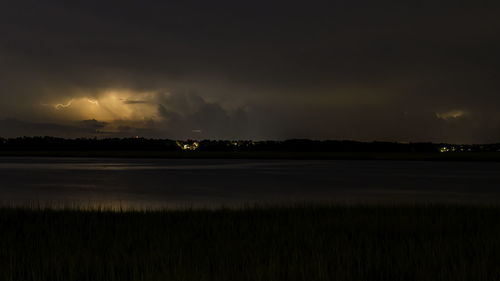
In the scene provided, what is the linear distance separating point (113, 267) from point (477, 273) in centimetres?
673

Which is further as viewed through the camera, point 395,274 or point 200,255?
point 200,255

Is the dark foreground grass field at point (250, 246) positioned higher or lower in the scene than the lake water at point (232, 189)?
higher

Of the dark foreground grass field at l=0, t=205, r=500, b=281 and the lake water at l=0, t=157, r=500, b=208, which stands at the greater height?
the dark foreground grass field at l=0, t=205, r=500, b=281

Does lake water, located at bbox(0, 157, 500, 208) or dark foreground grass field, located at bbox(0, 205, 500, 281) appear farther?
lake water, located at bbox(0, 157, 500, 208)

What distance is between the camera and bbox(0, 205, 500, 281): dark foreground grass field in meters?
8.45

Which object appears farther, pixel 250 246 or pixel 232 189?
pixel 232 189

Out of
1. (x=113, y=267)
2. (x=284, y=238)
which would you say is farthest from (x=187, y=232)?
(x=113, y=267)

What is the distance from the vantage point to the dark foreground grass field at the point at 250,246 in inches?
332

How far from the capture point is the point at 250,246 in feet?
36.1

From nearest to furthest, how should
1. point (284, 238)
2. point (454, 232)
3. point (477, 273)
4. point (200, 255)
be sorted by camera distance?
1. point (477, 273)
2. point (200, 255)
3. point (284, 238)
4. point (454, 232)

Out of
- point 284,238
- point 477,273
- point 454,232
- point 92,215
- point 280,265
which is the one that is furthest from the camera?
point 92,215

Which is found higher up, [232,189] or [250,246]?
[250,246]

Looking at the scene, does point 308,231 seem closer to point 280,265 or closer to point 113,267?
point 280,265

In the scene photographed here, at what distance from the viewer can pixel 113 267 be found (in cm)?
856
